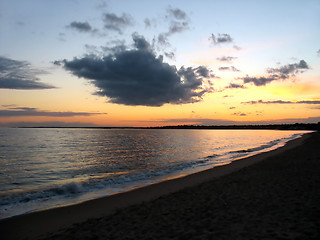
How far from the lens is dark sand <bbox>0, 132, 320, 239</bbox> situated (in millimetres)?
6586

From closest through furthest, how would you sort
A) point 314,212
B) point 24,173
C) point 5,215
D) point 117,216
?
point 314,212 → point 117,216 → point 5,215 → point 24,173

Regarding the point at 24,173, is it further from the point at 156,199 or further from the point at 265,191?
the point at 265,191

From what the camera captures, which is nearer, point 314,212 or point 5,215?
point 314,212

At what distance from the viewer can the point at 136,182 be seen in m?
16.3

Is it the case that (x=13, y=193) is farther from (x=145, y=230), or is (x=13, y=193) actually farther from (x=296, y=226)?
(x=296, y=226)

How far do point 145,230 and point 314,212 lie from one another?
19.2 feet

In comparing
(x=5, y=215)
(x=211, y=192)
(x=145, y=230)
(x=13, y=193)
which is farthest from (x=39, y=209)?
(x=211, y=192)

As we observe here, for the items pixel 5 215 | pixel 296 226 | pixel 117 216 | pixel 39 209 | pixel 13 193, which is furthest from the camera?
pixel 13 193

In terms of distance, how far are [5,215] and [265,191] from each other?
1202cm

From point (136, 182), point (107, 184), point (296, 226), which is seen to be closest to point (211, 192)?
point (296, 226)

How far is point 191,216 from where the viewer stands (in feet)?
26.3

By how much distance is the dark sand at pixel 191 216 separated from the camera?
259 inches

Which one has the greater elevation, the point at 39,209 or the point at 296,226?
the point at 296,226

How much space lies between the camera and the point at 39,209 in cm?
1027
